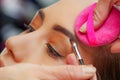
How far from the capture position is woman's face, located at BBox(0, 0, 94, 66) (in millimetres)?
982

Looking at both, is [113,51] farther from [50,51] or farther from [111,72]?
[50,51]

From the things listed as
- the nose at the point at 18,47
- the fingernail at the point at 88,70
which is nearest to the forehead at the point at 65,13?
the nose at the point at 18,47

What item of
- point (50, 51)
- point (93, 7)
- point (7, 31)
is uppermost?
point (93, 7)

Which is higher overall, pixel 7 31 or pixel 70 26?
pixel 70 26

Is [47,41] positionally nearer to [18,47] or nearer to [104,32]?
[18,47]

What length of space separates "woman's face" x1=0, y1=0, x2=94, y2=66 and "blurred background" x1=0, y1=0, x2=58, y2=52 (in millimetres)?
717

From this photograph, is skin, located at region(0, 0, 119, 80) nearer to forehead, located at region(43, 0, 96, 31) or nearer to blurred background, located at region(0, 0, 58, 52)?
forehead, located at region(43, 0, 96, 31)

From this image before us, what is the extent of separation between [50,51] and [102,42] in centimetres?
23

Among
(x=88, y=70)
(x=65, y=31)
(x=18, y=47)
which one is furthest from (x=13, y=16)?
(x=88, y=70)

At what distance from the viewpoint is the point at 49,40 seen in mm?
1034

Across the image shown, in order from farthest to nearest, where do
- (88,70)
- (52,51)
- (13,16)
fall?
(13,16) < (52,51) < (88,70)

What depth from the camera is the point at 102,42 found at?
886mm

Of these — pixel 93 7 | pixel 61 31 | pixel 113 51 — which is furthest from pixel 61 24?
pixel 113 51

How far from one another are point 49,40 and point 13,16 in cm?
85
